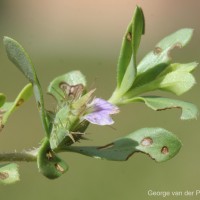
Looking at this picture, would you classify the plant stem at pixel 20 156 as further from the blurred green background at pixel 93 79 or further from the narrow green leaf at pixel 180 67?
the blurred green background at pixel 93 79

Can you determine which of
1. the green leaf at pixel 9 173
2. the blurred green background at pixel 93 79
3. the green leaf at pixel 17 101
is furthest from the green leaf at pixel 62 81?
the blurred green background at pixel 93 79

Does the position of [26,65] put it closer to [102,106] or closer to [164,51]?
[102,106]

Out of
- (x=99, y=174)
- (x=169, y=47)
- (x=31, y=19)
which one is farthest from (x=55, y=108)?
(x=31, y=19)

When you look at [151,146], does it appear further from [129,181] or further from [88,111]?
[129,181]

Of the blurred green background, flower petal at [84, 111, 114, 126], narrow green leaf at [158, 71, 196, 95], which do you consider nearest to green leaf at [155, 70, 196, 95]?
narrow green leaf at [158, 71, 196, 95]

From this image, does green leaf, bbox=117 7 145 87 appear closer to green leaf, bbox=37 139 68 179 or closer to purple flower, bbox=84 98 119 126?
purple flower, bbox=84 98 119 126

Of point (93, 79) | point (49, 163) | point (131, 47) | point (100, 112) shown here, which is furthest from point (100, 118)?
point (93, 79)
